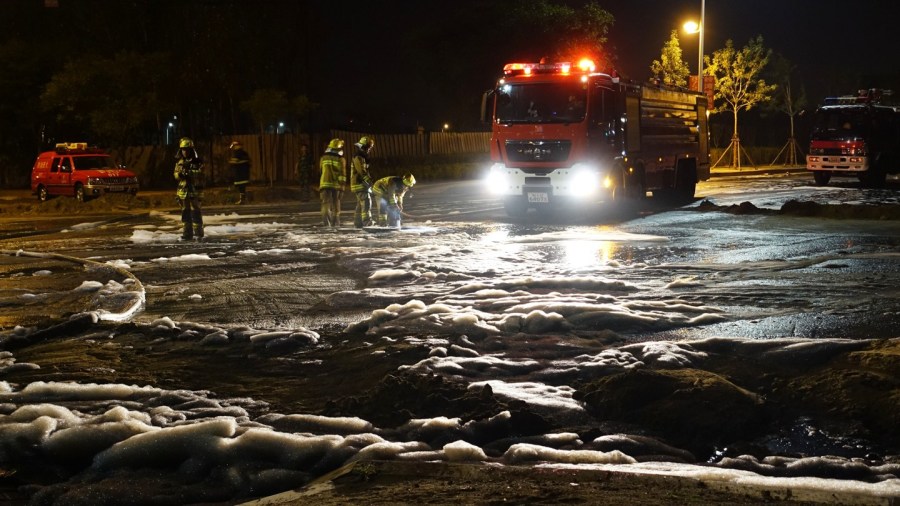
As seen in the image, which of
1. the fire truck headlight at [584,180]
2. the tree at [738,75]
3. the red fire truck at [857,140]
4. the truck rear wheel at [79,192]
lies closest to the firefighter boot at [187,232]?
the fire truck headlight at [584,180]

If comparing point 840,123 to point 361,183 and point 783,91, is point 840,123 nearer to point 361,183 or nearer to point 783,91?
point 361,183

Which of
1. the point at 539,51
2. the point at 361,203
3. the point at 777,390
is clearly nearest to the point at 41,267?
the point at 361,203

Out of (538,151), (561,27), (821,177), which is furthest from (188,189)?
(561,27)

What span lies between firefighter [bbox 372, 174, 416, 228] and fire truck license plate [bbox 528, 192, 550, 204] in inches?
112

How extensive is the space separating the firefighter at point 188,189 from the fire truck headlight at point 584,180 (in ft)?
24.7

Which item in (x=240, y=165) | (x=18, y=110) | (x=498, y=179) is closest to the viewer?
(x=498, y=179)

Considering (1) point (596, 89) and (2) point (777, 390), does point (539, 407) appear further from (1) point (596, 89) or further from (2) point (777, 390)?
(1) point (596, 89)

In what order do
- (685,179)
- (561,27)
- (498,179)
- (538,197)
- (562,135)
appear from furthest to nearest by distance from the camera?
1. (561,27)
2. (685,179)
3. (498,179)
4. (538,197)
5. (562,135)

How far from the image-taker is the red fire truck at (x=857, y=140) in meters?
31.5

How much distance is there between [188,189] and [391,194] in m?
3.92

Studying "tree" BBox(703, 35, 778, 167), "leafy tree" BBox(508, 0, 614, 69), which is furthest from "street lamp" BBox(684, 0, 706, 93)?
"leafy tree" BBox(508, 0, 614, 69)

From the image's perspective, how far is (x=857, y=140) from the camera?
31484 mm

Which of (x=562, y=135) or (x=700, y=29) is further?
(x=700, y=29)

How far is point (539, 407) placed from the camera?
21.5ft
